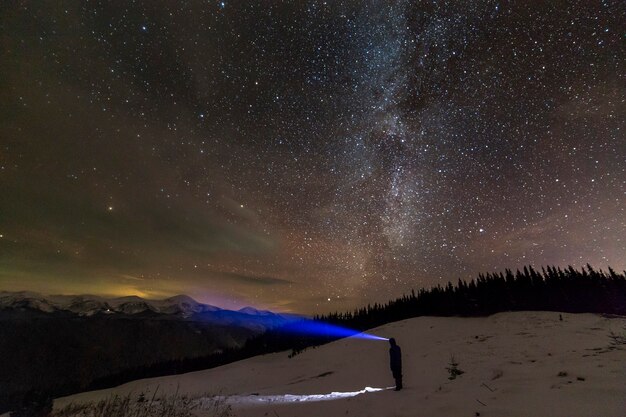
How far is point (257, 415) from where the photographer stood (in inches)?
339

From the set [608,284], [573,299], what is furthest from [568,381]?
[608,284]

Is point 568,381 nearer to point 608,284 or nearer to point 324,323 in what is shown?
point 608,284

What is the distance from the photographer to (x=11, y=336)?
147250 mm

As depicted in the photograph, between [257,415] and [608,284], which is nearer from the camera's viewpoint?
[257,415]

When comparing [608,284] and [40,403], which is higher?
[608,284]

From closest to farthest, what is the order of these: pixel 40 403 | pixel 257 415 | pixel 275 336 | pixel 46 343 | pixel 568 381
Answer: pixel 568 381
pixel 257 415
pixel 40 403
pixel 275 336
pixel 46 343

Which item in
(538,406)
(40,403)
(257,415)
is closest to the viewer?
(538,406)

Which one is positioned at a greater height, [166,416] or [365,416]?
[365,416]

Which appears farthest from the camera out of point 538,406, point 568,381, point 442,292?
point 442,292

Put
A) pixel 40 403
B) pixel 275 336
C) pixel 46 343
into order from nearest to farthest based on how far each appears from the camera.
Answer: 1. pixel 40 403
2. pixel 275 336
3. pixel 46 343

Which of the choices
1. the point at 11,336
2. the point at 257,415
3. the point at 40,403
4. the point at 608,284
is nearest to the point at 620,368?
the point at 257,415

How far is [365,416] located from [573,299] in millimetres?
34634

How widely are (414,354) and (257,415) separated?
12.0m

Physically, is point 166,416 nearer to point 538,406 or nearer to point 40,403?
point 40,403
